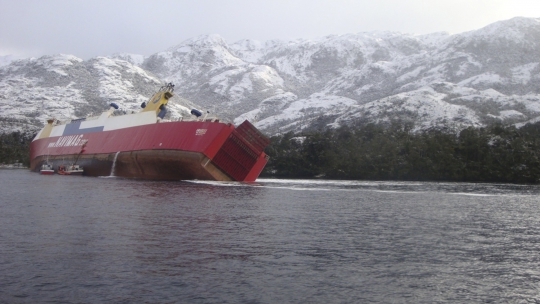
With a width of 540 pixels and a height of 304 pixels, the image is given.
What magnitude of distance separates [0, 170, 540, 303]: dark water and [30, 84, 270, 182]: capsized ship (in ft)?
87.0

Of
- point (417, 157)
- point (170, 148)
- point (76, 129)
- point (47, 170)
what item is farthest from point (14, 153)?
point (417, 157)

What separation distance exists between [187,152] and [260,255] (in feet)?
133

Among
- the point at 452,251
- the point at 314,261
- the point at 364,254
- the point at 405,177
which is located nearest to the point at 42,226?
the point at 314,261

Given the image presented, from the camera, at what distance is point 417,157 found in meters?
97.1

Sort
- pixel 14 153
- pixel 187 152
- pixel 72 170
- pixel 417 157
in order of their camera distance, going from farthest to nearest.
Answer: pixel 14 153 < pixel 417 157 < pixel 72 170 < pixel 187 152

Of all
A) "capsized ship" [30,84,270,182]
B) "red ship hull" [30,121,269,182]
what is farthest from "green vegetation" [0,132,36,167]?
"red ship hull" [30,121,269,182]

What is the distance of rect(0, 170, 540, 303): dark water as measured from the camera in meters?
12.6

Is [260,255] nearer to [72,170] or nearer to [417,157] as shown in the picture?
[72,170]

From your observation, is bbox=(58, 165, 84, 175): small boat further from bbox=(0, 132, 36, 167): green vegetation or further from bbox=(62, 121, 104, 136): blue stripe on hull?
bbox=(0, 132, 36, 167): green vegetation

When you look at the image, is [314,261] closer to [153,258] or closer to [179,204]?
[153,258]

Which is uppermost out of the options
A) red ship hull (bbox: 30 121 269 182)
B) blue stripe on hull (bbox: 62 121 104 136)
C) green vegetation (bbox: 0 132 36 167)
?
blue stripe on hull (bbox: 62 121 104 136)

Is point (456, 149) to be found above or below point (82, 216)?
above

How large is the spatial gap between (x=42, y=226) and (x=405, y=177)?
84.8m

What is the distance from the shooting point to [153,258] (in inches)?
631
